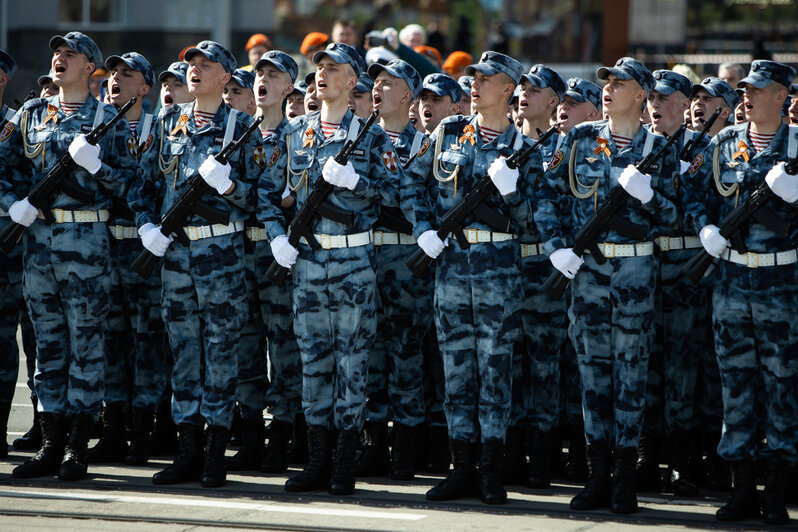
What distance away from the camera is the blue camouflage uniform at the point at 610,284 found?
6402 millimetres

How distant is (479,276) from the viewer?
257 inches

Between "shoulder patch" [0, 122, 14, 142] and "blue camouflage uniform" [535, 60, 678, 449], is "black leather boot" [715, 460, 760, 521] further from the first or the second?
"shoulder patch" [0, 122, 14, 142]

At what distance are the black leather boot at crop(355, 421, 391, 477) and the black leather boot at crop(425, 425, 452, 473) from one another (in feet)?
0.92

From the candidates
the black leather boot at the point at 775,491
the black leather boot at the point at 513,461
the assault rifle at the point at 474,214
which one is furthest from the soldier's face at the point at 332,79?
the black leather boot at the point at 775,491

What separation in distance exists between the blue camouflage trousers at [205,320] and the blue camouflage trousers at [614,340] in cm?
204

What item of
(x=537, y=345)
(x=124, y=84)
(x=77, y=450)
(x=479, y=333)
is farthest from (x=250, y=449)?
(x=124, y=84)

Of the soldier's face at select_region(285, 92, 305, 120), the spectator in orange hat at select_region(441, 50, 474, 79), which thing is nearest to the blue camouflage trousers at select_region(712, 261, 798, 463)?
the soldier's face at select_region(285, 92, 305, 120)

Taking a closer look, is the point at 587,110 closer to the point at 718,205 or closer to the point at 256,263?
the point at 718,205

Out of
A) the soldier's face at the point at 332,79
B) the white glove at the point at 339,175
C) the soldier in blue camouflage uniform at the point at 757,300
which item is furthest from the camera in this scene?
the soldier's face at the point at 332,79

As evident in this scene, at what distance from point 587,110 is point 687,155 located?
97 centimetres

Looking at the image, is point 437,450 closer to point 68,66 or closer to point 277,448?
point 277,448

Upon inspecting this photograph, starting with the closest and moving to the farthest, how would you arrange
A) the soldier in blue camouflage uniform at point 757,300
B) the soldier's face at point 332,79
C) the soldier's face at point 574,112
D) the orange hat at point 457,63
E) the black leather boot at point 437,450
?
the soldier in blue camouflage uniform at point 757,300 < the soldier's face at point 332,79 < the black leather boot at point 437,450 < the soldier's face at point 574,112 < the orange hat at point 457,63

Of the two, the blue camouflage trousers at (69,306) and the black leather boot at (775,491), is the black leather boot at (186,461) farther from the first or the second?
the black leather boot at (775,491)

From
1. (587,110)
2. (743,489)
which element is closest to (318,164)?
(587,110)
